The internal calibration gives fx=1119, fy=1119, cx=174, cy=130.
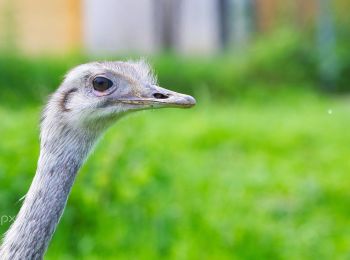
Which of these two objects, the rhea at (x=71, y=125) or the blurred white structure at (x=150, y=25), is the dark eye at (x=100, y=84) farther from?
the blurred white structure at (x=150, y=25)

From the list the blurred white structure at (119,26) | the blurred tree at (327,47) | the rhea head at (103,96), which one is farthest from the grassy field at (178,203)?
the blurred white structure at (119,26)

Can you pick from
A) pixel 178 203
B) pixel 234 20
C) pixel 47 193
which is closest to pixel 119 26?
pixel 234 20

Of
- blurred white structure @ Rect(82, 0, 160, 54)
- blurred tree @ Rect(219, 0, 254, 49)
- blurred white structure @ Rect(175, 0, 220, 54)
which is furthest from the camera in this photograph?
blurred white structure @ Rect(175, 0, 220, 54)

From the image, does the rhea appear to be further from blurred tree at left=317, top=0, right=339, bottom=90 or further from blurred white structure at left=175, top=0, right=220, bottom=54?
blurred white structure at left=175, top=0, right=220, bottom=54

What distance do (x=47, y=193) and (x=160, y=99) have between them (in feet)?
1.55

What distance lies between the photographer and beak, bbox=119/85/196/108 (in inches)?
130

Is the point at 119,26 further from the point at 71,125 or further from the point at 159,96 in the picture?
the point at 71,125

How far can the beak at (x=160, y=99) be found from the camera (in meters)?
3.29

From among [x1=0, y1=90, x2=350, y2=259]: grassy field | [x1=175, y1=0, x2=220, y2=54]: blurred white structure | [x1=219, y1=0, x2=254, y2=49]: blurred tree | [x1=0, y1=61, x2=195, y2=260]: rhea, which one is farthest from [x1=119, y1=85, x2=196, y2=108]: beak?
[x1=175, y1=0, x2=220, y2=54]: blurred white structure

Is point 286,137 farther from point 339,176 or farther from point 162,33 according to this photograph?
point 162,33

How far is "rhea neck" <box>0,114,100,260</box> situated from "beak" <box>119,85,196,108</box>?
0.80ft

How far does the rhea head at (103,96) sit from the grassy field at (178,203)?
2.11m

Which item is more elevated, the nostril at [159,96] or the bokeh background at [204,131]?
the nostril at [159,96]

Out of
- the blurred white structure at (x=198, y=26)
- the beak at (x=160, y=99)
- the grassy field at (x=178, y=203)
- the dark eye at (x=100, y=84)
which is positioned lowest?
the grassy field at (x=178, y=203)
